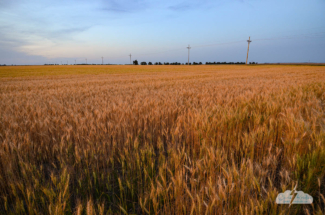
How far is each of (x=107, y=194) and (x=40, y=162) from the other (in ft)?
3.85

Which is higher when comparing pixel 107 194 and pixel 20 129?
pixel 20 129

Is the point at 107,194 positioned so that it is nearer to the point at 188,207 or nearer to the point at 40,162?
the point at 188,207

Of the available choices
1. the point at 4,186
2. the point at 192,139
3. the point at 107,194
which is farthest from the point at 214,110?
the point at 4,186

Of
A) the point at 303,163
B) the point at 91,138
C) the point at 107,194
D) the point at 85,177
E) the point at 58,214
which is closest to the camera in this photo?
the point at 58,214

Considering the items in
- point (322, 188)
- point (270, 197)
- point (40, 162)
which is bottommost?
point (40, 162)

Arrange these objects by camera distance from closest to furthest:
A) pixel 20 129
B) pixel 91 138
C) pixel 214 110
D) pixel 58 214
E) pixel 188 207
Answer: pixel 58 214, pixel 188 207, pixel 91 138, pixel 20 129, pixel 214 110

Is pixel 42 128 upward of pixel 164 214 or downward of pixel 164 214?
upward

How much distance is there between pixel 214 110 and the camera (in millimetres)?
3100

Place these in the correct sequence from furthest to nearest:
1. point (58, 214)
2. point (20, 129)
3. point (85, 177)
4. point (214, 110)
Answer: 1. point (214, 110)
2. point (20, 129)
3. point (85, 177)
4. point (58, 214)

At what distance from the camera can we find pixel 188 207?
116 cm

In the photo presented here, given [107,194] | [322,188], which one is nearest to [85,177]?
[107,194]

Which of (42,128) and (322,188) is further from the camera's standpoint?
(42,128)

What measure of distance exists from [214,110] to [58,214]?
2.62 meters

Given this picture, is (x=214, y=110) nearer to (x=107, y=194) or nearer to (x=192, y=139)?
(x=192, y=139)
